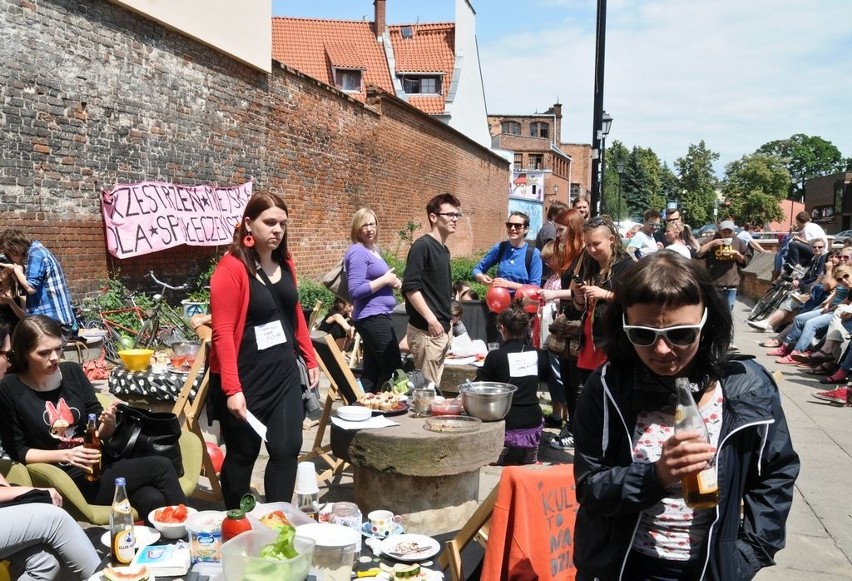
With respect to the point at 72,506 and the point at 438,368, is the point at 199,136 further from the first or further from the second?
the point at 72,506

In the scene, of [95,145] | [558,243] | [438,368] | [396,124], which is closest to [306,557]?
[438,368]

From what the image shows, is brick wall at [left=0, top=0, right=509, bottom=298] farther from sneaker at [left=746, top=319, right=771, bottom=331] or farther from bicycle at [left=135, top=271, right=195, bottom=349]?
sneaker at [left=746, top=319, right=771, bottom=331]

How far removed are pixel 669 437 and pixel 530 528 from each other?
4.04 ft

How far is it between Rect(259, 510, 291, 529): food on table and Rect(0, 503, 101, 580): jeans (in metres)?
0.99

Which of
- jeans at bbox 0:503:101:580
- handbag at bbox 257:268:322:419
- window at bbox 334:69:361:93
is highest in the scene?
window at bbox 334:69:361:93

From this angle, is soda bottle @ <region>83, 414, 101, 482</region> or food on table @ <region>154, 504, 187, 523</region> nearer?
food on table @ <region>154, 504, 187, 523</region>

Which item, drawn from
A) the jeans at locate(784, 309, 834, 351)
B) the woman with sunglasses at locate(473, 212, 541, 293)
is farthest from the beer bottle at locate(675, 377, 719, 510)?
the jeans at locate(784, 309, 834, 351)

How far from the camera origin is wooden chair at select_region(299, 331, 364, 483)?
548 cm

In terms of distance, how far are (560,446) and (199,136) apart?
7843 mm

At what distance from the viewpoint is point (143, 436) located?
13.7 ft

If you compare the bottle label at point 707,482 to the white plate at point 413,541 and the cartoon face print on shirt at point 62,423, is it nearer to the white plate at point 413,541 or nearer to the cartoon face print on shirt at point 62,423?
the white plate at point 413,541

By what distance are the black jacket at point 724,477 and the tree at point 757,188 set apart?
211 ft

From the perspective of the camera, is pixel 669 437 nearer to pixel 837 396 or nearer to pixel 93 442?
pixel 93 442

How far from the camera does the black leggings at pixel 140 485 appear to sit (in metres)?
3.96
